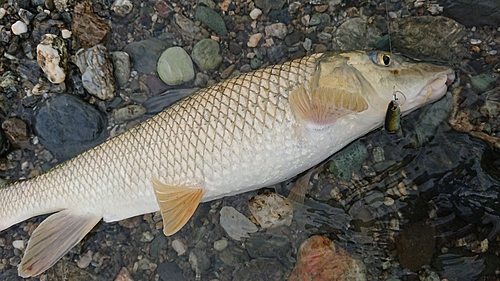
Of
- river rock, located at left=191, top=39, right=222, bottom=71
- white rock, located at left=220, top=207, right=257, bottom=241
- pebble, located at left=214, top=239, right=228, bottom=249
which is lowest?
pebble, located at left=214, top=239, right=228, bottom=249

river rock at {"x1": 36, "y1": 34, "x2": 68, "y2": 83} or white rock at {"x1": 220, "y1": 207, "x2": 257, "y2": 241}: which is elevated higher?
river rock at {"x1": 36, "y1": 34, "x2": 68, "y2": 83}

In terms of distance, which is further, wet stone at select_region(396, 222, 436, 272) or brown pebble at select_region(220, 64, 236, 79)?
brown pebble at select_region(220, 64, 236, 79)

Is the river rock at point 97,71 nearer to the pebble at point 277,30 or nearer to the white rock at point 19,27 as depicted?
the white rock at point 19,27

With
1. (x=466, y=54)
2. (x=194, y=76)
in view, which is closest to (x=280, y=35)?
(x=194, y=76)

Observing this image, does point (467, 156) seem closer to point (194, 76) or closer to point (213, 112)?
point (213, 112)

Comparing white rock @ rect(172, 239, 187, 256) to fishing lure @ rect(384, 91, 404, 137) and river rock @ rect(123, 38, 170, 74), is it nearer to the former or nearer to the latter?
river rock @ rect(123, 38, 170, 74)

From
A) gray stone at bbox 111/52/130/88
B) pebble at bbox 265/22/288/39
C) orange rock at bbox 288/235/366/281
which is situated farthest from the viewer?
gray stone at bbox 111/52/130/88

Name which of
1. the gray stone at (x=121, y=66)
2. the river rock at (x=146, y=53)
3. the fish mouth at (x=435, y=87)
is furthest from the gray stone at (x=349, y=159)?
the gray stone at (x=121, y=66)

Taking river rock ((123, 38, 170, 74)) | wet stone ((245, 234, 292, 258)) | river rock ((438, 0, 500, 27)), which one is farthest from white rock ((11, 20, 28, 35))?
river rock ((438, 0, 500, 27))
